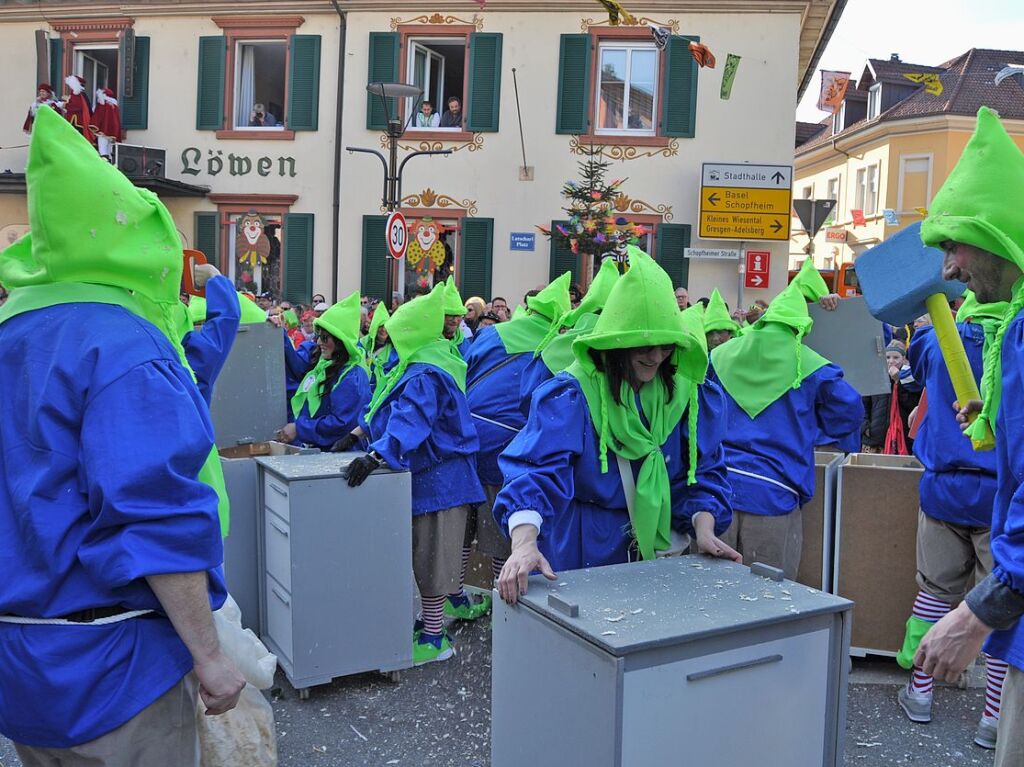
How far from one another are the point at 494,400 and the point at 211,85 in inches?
517

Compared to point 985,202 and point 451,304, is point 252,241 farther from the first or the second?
point 985,202

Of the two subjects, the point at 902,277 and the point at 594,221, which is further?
the point at 594,221

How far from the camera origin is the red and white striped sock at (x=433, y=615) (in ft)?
16.5

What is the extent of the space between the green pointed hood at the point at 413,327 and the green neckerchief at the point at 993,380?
314 centimetres

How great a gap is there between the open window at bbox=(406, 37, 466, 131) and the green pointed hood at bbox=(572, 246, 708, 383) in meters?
13.8

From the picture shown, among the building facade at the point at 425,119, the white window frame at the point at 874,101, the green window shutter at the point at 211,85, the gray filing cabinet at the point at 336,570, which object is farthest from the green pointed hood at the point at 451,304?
the white window frame at the point at 874,101

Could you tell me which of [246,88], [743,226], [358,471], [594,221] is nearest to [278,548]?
[358,471]

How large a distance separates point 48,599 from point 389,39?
15.5 metres

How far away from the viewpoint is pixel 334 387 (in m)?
5.73

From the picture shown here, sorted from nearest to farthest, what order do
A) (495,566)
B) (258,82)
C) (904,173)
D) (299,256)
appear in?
(495,566), (299,256), (258,82), (904,173)

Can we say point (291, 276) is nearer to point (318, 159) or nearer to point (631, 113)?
point (318, 159)

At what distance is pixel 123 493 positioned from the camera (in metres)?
1.75

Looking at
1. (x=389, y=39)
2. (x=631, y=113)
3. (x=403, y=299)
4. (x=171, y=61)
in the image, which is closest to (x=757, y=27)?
(x=631, y=113)

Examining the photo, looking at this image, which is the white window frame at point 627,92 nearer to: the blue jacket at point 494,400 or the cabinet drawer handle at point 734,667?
the blue jacket at point 494,400
